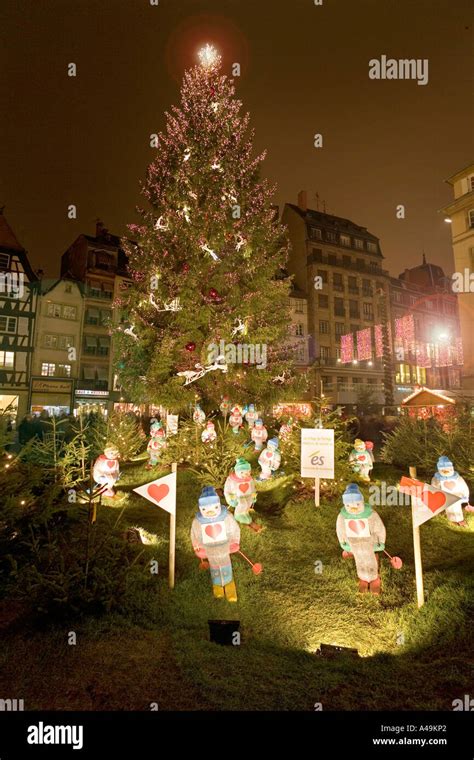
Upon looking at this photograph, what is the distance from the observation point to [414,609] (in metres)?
5.23

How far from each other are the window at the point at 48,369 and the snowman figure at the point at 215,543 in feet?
97.7

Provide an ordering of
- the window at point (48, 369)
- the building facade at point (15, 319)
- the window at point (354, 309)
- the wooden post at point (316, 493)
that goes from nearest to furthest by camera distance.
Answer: the wooden post at point (316, 493), the building facade at point (15, 319), the window at point (48, 369), the window at point (354, 309)

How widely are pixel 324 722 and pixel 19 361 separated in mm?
32180

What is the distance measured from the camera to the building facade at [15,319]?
94.6 feet

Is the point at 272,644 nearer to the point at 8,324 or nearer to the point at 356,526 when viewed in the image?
the point at 356,526

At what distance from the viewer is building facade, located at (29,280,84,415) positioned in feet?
102

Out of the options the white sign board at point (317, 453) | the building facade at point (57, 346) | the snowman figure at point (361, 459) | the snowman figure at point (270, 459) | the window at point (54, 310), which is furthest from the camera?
the window at point (54, 310)

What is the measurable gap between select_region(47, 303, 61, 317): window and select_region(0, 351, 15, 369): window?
4.64m

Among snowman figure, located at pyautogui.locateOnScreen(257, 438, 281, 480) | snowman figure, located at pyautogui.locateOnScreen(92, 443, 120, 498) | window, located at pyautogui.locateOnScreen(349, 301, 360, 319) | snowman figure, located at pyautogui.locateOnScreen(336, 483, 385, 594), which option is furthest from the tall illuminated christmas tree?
window, located at pyautogui.locateOnScreen(349, 301, 360, 319)

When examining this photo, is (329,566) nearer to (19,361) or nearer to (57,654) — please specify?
(57,654)

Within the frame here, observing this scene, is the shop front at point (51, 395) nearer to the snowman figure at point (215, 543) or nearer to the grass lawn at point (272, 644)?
the grass lawn at point (272, 644)

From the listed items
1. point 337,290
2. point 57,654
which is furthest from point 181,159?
point 337,290

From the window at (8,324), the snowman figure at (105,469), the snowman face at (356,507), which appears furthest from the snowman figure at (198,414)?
the window at (8,324)

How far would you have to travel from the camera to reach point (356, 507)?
5.76 metres
